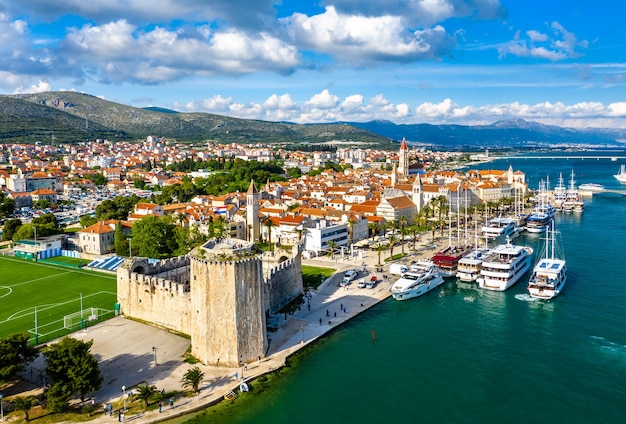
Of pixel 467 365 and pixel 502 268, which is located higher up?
pixel 502 268

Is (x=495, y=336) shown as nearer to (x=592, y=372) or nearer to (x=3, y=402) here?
(x=592, y=372)

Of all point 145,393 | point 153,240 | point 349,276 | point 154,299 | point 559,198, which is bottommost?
point 145,393

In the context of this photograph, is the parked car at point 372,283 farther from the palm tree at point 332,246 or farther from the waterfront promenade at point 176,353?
the palm tree at point 332,246

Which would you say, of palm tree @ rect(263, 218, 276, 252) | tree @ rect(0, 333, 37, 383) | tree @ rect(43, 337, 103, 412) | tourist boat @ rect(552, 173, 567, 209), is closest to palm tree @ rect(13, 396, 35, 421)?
tree @ rect(43, 337, 103, 412)

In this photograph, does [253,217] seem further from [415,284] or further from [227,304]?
[227,304]

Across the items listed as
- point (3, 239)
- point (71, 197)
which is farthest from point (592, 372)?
point (71, 197)

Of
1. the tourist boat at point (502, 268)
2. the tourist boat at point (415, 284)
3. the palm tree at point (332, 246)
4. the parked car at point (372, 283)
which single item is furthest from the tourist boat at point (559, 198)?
the parked car at point (372, 283)

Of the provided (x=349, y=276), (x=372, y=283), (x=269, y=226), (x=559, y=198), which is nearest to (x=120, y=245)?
(x=269, y=226)

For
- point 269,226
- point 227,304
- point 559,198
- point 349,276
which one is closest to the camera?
point 227,304
